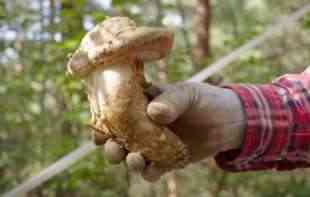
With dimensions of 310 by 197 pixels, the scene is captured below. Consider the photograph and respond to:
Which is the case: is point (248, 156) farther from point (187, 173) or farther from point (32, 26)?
point (187, 173)

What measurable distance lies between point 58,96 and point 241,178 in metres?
2.09

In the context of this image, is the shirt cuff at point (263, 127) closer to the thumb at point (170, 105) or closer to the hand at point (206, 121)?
the hand at point (206, 121)

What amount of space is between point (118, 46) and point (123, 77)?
0.08 metres

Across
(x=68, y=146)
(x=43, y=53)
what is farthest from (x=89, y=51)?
(x=43, y=53)

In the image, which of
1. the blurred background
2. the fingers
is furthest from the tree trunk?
the fingers

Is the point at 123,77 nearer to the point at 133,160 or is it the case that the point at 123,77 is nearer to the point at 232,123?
the point at 133,160

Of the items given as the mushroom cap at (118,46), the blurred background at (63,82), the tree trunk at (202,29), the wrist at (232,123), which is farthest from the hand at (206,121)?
the tree trunk at (202,29)

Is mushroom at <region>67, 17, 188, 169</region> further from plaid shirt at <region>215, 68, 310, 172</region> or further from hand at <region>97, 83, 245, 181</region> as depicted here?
plaid shirt at <region>215, 68, 310, 172</region>

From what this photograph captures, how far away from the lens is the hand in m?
1.35

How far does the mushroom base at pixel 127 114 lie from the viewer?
1.24 metres

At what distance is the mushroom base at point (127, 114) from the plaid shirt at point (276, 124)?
205 millimetres

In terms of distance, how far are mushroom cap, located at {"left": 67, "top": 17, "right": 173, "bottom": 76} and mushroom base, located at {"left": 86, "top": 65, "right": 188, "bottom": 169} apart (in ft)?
0.10

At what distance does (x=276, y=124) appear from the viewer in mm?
1380

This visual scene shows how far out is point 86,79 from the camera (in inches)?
51.4
